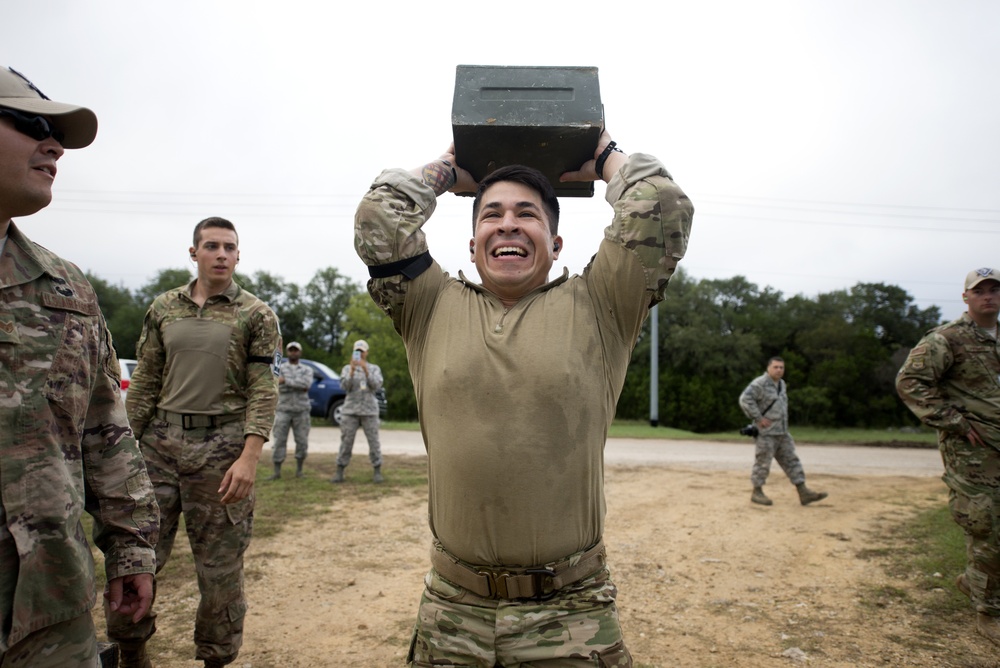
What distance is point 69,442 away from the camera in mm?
1899

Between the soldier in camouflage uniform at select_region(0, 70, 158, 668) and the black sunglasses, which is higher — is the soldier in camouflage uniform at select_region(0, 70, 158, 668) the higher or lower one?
the lower one

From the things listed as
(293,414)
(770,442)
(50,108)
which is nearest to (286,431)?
(293,414)

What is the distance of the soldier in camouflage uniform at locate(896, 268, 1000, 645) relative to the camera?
180 inches

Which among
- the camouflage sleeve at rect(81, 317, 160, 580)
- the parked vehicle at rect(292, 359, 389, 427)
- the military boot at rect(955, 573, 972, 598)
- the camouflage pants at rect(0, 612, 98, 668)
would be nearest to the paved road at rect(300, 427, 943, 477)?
the parked vehicle at rect(292, 359, 389, 427)

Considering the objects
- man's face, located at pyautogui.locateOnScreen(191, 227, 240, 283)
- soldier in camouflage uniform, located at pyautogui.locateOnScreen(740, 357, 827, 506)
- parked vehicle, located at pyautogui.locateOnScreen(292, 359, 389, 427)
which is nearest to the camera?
man's face, located at pyautogui.locateOnScreen(191, 227, 240, 283)

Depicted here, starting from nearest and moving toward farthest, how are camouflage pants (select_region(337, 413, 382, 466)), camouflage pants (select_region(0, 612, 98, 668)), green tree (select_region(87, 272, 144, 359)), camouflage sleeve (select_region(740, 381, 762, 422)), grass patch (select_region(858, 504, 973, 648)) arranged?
camouflage pants (select_region(0, 612, 98, 668)) < grass patch (select_region(858, 504, 973, 648)) < camouflage sleeve (select_region(740, 381, 762, 422)) < camouflage pants (select_region(337, 413, 382, 466)) < green tree (select_region(87, 272, 144, 359))

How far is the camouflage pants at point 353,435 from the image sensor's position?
388 inches

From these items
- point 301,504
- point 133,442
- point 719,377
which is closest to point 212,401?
point 133,442

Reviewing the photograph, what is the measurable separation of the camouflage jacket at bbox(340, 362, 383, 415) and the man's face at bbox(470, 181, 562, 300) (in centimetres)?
825

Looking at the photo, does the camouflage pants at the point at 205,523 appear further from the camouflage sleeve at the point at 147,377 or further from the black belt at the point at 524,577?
the black belt at the point at 524,577

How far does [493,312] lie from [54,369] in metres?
1.27

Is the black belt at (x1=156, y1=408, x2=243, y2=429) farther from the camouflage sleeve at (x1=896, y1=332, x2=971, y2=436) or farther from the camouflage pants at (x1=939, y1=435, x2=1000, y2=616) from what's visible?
the camouflage pants at (x1=939, y1=435, x2=1000, y2=616)

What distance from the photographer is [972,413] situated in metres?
4.80

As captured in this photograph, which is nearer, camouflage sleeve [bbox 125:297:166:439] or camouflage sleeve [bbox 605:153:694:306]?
camouflage sleeve [bbox 605:153:694:306]
